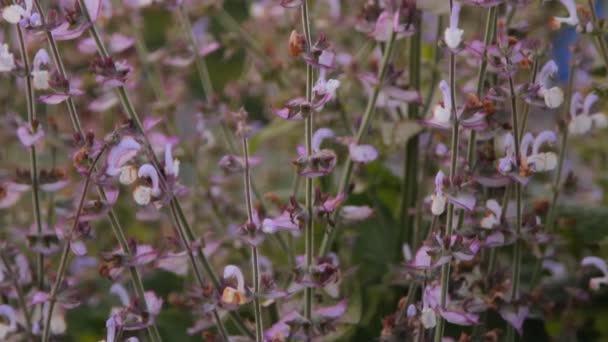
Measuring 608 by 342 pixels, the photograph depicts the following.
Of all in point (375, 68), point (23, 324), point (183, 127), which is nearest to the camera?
point (23, 324)

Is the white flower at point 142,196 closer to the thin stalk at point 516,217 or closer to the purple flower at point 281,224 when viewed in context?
the purple flower at point 281,224

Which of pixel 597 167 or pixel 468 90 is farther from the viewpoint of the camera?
pixel 597 167

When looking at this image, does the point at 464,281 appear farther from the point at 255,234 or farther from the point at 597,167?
the point at 597,167

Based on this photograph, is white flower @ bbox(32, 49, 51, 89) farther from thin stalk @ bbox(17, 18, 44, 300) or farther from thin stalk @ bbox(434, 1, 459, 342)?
Result: thin stalk @ bbox(434, 1, 459, 342)

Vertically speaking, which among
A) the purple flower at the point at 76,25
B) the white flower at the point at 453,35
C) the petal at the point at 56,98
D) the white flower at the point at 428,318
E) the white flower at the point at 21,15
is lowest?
the white flower at the point at 428,318

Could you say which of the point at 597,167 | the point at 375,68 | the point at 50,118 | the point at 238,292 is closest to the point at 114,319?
the point at 238,292

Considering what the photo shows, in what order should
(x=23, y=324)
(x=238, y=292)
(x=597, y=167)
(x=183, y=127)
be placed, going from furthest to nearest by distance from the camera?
(x=183, y=127) → (x=597, y=167) → (x=23, y=324) → (x=238, y=292)

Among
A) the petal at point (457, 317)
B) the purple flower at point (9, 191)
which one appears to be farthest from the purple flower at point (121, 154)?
the petal at point (457, 317)
